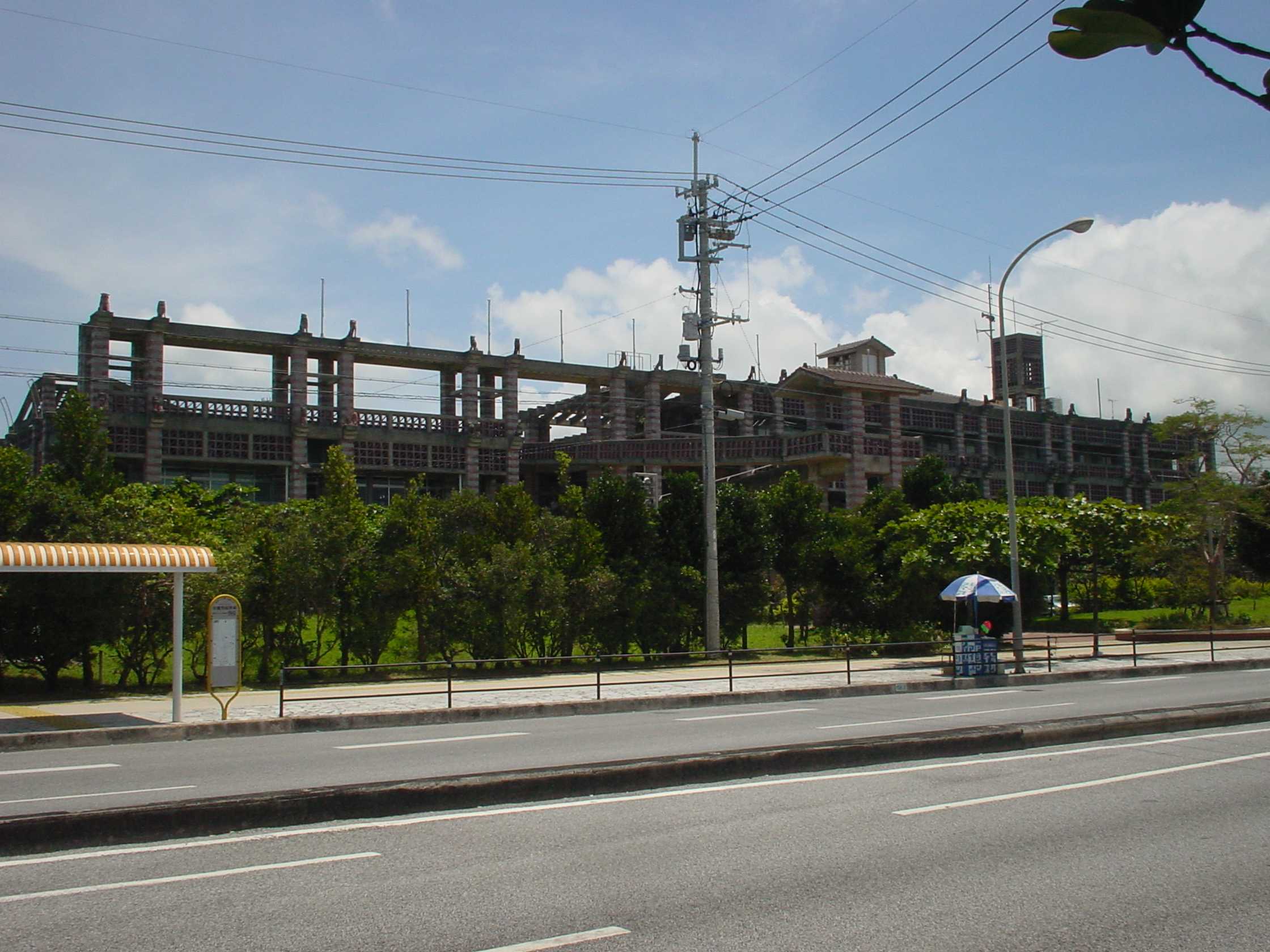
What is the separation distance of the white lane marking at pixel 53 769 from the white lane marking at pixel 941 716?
963cm

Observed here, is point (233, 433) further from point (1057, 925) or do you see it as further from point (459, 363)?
point (1057, 925)

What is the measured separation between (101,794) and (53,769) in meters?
2.66

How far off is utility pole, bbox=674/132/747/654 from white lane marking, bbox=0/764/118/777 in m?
16.7

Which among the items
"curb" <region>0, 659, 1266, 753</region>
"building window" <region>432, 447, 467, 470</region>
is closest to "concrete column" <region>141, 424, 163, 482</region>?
"building window" <region>432, 447, 467, 470</region>

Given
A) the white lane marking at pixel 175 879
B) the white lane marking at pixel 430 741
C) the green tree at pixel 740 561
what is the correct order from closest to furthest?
the white lane marking at pixel 175 879 < the white lane marking at pixel 430 741 < the green tree at pixel 740 561

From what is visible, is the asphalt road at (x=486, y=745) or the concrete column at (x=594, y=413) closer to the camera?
the asphalt road at (x=486, y=745)

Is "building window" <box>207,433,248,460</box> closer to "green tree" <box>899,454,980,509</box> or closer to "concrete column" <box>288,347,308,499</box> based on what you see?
"concrete column" <box>288,347,308,499</box>

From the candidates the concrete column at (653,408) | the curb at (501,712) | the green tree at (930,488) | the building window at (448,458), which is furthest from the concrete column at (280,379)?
the curb at (501,712)

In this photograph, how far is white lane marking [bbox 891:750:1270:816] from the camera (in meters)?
9.59

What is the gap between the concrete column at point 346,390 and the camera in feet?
174

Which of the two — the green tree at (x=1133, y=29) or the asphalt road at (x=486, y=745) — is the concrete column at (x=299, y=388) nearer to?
the asphalt road at (x=486, y=745)

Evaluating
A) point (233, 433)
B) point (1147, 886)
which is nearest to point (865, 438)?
point (233, 433)

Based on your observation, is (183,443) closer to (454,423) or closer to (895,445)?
→ (454,423)

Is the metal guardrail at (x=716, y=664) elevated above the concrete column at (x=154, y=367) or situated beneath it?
situated beneath
